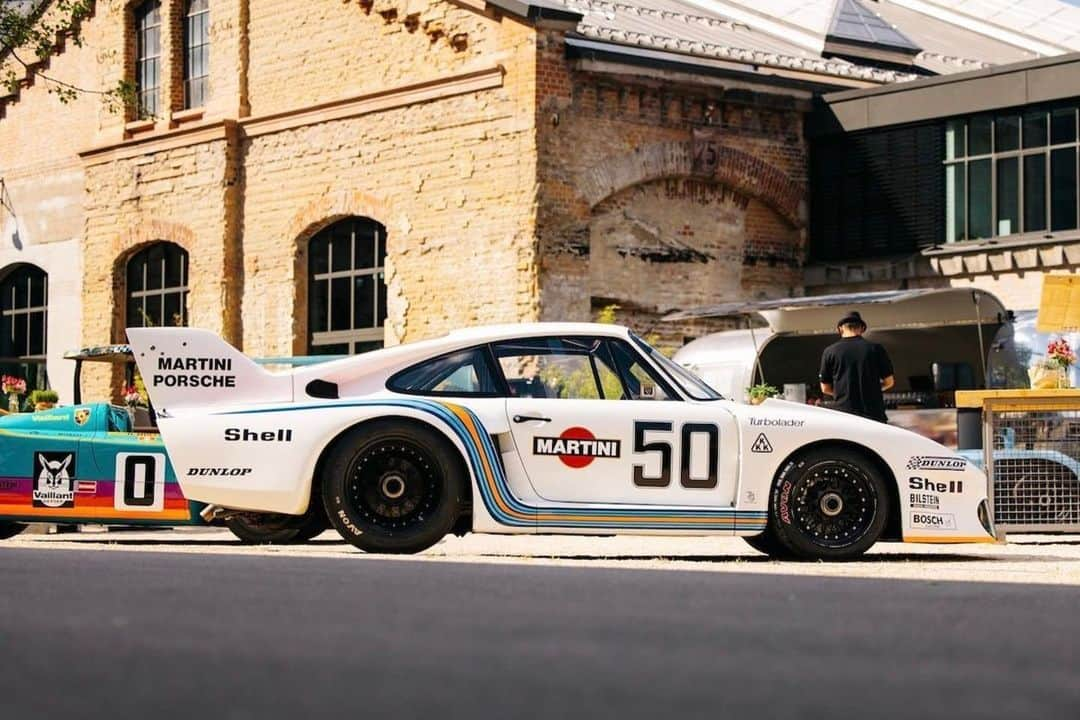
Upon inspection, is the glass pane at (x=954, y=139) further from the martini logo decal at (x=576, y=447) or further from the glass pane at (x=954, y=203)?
the martini logo decal at (x=576, y=447)

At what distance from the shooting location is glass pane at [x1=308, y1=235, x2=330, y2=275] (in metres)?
27.2

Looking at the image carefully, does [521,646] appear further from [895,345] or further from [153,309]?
[153,309]

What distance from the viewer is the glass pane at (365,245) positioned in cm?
2647

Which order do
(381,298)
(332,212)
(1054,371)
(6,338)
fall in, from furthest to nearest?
(6,338) → (332,212) → (381,298) → (1054,371)

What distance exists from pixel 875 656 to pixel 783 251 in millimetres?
21410

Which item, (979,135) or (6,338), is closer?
(979,135)

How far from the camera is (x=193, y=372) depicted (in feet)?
37.8

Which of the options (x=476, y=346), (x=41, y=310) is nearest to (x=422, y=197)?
(x=41, y=310)

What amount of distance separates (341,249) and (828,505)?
1641 centimetres

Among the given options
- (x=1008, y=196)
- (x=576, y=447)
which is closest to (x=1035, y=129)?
(x=1008, y=196)

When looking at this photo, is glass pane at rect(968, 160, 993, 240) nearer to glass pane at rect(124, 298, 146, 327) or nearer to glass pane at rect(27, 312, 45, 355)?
glass pane at rect(124, 298, 146, 327)

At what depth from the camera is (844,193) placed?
87.5 ft

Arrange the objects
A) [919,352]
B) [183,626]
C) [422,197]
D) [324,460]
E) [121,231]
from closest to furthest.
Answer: [183,626], [324,460], [919,352], [422,197], [121,231]

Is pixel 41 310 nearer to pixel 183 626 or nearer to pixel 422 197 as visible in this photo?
pixel 422 197
